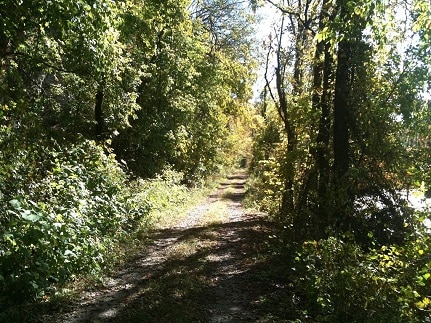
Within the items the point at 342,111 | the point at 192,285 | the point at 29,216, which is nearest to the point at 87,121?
the point at 192,285

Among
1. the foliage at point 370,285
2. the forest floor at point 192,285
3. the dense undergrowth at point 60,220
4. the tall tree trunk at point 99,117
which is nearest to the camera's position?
the foliage at point 370,285

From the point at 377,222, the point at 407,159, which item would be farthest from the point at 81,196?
the point at 407,159

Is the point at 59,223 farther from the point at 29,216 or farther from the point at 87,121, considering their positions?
the point at 87,121

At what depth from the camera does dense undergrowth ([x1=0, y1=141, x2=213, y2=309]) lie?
5.80 metres

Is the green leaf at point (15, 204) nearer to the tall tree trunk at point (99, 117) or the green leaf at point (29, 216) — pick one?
the green leaf at point (29, 216)

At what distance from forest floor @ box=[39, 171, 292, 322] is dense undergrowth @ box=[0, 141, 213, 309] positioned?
555mm

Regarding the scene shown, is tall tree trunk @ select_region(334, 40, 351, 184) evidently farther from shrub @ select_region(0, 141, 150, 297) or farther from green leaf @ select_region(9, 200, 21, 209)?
green leaf @ select_region(9, 200, 21, 209)

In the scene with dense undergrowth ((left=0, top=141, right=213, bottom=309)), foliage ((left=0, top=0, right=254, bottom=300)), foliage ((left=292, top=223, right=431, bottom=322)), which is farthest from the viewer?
foliage ((left=0, top=0, right=254, bottom=300))

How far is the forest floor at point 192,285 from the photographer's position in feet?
21.8

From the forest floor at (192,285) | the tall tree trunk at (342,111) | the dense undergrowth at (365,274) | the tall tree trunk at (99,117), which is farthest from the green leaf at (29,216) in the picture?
the tall tree trunk at (99,117)

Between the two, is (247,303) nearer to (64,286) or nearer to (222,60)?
(64,286)

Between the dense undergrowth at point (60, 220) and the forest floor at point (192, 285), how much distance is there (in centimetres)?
56

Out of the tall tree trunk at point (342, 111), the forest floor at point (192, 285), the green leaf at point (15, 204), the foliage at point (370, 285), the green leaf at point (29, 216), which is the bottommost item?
the forest floor at point (192, 285)

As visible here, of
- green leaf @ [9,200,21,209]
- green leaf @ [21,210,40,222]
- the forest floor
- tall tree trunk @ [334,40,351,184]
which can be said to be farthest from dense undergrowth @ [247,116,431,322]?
green leaf @ [9,200,21,209]
